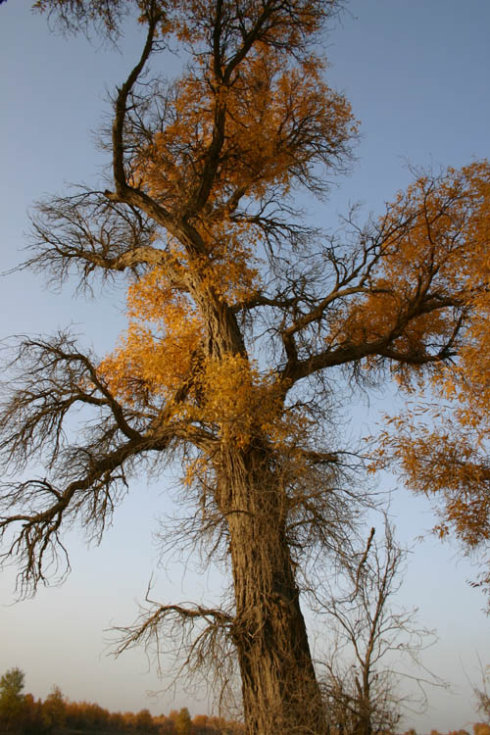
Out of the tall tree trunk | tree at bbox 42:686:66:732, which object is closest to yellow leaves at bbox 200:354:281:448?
the tall tree trunk

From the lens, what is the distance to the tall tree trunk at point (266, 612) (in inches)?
212

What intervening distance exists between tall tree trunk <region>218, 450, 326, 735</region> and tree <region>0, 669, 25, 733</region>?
4.79 metres

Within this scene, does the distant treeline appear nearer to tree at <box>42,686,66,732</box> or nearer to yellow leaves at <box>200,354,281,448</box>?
tree at <box>42,686,66,732</box>

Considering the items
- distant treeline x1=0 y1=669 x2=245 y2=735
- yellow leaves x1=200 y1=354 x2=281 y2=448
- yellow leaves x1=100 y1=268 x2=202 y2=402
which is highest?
yellow leaves x1=100 y1=268 x2=202 y2=402

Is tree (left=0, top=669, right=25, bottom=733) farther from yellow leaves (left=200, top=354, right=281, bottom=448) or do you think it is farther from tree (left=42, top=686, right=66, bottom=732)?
yellow leaves (left=200, top=354, right=281, bottom=448)

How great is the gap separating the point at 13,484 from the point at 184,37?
7.82 m

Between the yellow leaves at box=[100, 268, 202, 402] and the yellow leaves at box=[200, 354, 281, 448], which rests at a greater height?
the yellow leaves at box=[100, 268, 202, 402]

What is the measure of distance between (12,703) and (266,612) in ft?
17.5

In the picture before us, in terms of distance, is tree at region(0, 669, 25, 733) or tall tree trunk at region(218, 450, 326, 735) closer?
tall tree trunk at region(218, 450, 326, 735)

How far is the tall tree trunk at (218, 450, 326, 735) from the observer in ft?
17.6

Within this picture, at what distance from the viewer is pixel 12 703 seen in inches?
344

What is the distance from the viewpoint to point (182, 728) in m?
6.84

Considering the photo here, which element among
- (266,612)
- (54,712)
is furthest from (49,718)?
(266,612)

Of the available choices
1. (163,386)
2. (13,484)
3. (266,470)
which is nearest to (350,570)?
(266,470)
